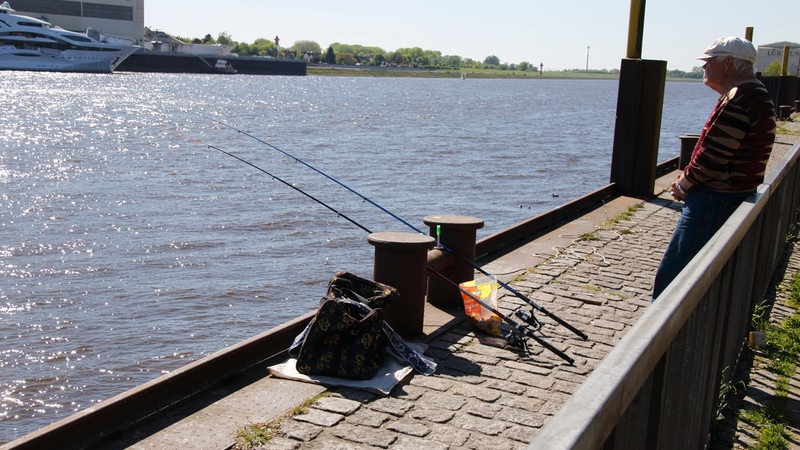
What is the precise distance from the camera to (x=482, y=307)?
691cm

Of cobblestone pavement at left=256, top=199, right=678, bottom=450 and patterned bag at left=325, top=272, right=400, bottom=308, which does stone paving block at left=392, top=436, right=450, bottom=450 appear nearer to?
cobblestone pavement at left=256, top=199, right=678, bottom=450

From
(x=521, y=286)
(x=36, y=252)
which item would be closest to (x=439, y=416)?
(x=521, y=286)

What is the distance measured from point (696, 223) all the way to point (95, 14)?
12515cm

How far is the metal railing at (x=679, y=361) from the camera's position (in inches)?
82.0

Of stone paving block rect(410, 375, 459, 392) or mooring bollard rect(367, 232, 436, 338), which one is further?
mooring bollard rect(367, 232, 436, 338)

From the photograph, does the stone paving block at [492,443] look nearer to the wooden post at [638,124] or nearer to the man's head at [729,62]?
the man's head at [729,62]

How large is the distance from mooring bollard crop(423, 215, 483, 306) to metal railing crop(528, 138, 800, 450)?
2.20 meters

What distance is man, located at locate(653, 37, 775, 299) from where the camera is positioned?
5.67 metres

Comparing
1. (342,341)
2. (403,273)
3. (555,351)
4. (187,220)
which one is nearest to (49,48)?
(187,220)

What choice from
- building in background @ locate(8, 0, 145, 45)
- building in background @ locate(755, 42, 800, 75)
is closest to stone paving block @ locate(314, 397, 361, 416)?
building in background @ locate(8, 0, 145, 45)

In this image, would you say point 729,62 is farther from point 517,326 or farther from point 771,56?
point 771,56

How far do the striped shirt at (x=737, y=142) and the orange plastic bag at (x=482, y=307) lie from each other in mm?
1762

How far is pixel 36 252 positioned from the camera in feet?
48.9

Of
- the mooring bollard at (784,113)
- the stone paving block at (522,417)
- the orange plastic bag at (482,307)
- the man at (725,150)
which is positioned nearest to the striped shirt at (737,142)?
the man at (725,150)
